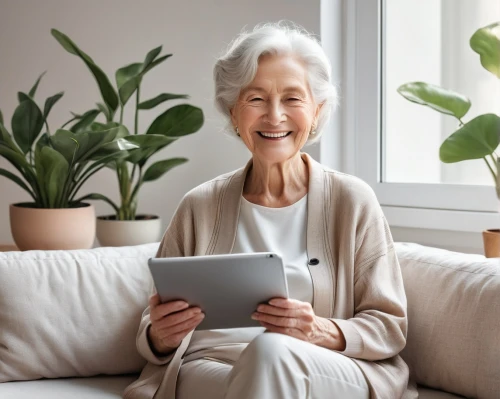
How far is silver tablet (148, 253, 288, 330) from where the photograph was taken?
151 centimetres

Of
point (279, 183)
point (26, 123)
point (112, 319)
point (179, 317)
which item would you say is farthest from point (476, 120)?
point (26, 123)

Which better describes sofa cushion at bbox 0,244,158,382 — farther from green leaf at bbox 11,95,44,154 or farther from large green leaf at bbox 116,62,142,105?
large green leaf at bbox 116,62,142,105

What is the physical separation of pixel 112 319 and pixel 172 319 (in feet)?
1.35

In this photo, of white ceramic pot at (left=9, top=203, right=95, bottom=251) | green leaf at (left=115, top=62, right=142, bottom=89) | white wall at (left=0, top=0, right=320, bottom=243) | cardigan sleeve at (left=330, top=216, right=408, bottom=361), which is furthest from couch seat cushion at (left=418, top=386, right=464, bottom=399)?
green leaf at (left=115, top=62, right=142, bottom=89)

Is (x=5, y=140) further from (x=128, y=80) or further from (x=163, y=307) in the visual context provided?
(x=163, y=307)

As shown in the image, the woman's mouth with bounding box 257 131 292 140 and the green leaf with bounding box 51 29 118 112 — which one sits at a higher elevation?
the green leaf with bounding box 51 29 118 112

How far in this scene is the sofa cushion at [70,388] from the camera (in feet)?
6.07

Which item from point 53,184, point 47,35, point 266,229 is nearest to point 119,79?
point 53,184

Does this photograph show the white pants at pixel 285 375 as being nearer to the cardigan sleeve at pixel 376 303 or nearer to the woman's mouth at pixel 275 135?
the cardigan sleeve at pixel 376 303

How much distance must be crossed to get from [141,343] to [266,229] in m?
0.42

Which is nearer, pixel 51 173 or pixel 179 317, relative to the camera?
pixel 179 317

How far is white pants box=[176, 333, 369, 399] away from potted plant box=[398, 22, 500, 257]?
0.72 meters

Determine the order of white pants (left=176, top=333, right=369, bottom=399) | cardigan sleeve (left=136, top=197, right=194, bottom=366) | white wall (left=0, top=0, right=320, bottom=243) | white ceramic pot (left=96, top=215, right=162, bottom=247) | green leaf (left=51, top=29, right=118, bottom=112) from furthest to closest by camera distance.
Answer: white wall (left=0, top=0, right=320, bottom=243)
white ceramic pot (left=96, top=215, right=162, bottom=247)
green leaf (left=51, top=29, right=118, bottom=112)
cardigan sleeve (left=136, top=197, right=194, bottom=366)
white pants (left=176, top=333, right=369, bottom=399)

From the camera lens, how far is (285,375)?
1.47m
